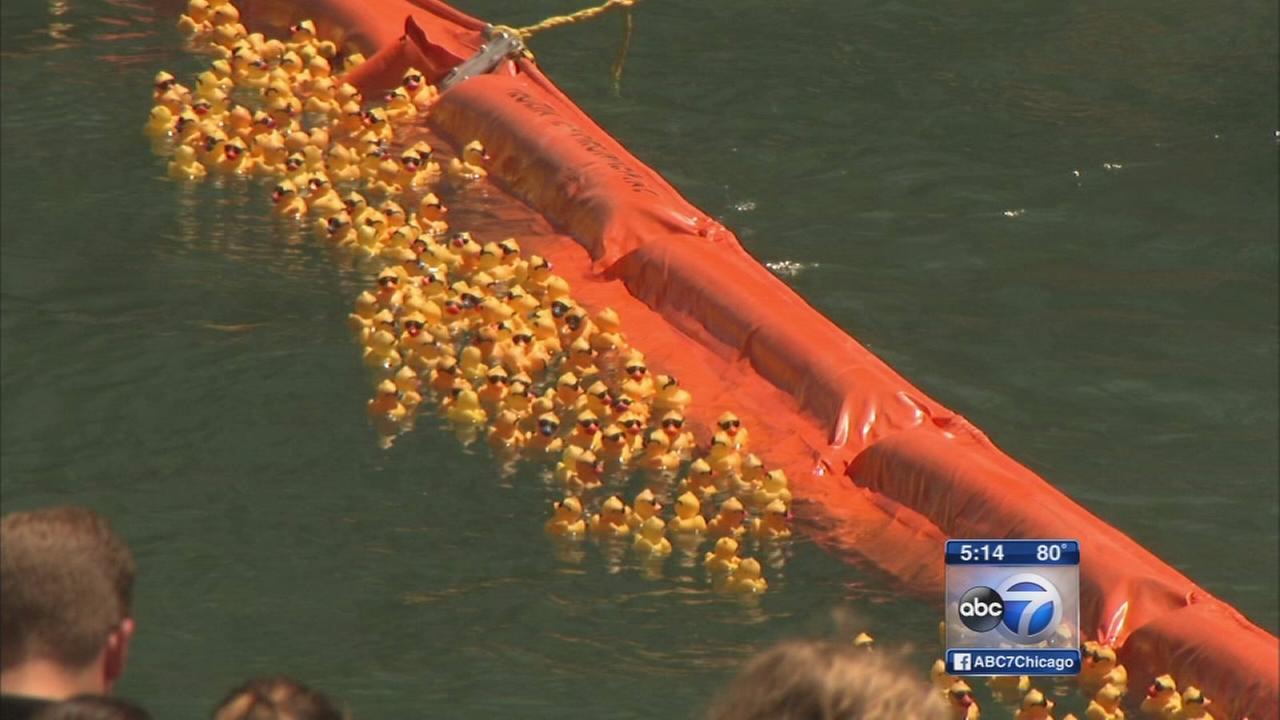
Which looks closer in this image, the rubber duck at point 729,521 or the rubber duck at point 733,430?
the rubber duck at point 729,521

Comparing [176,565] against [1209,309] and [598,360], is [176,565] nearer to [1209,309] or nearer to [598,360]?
[598,360]

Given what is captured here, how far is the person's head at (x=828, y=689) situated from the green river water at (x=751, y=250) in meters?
4.06

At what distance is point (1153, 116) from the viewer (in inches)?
504

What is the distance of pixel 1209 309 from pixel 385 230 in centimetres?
442

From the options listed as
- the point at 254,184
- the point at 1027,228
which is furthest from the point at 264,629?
the point at 1027,228

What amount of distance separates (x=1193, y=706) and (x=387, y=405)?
353cm

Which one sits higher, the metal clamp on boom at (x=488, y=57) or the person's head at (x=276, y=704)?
the metal clamp on boom at (x=488, y=57)

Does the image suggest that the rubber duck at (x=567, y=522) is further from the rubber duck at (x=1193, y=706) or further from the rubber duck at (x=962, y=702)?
the rubber duck at (x=1193, y=706)

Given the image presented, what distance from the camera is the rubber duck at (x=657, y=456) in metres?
8.23

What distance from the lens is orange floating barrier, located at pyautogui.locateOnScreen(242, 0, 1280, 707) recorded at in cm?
714

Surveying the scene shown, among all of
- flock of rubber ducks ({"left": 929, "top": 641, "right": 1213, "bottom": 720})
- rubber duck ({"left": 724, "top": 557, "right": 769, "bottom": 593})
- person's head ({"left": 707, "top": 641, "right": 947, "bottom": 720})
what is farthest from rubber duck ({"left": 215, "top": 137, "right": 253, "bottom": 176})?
person's head ({"left": 707, "top": 641, "right": 947, "bottom": 720})

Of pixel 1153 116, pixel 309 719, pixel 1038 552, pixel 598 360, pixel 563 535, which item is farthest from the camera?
pixel 1153 116

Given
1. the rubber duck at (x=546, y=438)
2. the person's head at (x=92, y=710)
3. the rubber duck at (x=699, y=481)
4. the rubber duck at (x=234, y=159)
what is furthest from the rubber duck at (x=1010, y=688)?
the rubber duck at (x=234, y=159)
